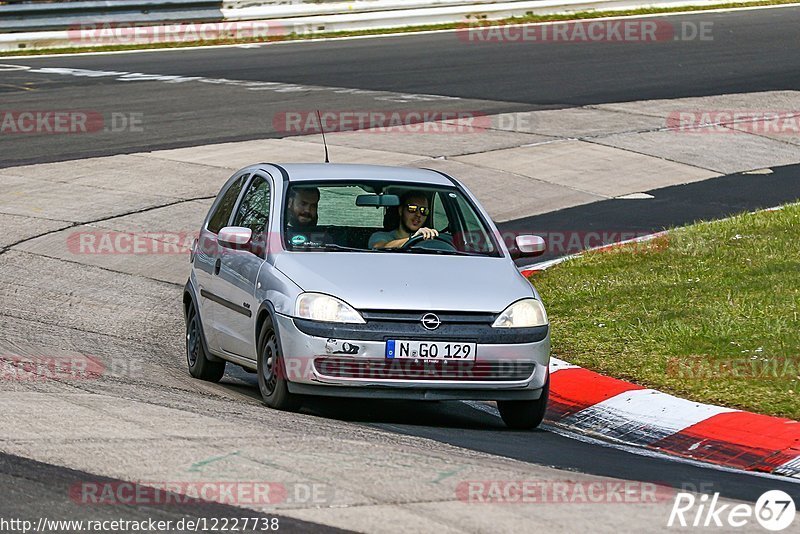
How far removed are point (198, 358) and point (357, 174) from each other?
1.76m

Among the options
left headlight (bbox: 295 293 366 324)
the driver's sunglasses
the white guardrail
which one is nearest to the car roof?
the driver's sunglasses

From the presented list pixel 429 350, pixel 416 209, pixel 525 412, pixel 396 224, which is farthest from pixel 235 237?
pixel 525 412

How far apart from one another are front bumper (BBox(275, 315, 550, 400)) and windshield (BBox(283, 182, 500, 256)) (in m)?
0.98

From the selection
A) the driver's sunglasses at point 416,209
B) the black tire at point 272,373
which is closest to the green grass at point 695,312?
the driver's sunglasses at point 416,209

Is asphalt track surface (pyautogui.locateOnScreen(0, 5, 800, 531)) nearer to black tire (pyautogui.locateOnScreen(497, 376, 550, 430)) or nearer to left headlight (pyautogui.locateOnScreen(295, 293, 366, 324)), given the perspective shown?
black tire (pyautogui.locateOnScreen(497, 376, 550, 430))

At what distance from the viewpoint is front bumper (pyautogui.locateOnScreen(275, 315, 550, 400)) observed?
321 inches

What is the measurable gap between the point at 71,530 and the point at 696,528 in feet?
8.21

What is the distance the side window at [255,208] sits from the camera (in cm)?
951

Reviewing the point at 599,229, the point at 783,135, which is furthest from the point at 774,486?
the point at 783,135

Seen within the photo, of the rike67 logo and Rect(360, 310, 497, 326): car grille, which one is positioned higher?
Rect(360, 310, 497, 326): car grille

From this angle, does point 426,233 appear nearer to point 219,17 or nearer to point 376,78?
point 376,78

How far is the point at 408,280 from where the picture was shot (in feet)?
27.6

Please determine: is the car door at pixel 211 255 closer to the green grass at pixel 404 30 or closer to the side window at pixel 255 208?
the side window at pixel 255 208

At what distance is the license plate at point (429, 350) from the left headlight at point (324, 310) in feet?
0.76
